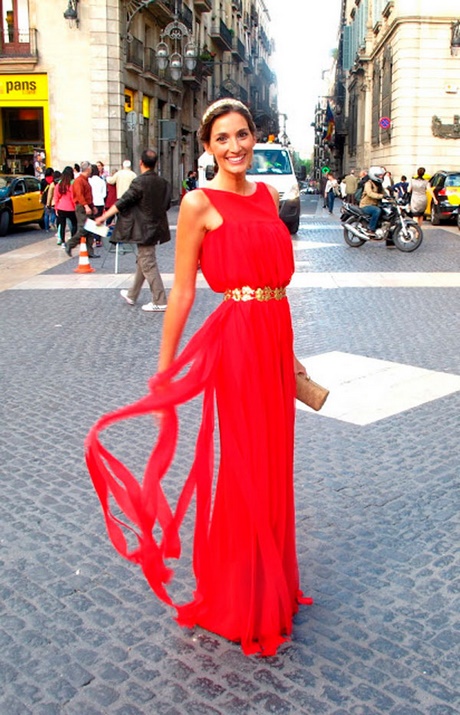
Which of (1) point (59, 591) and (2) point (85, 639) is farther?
(1) point (59, 591)

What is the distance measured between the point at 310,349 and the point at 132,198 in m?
3.16

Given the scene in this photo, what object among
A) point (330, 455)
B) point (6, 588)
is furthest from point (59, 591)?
point (330, 455)

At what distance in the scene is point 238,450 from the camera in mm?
2705

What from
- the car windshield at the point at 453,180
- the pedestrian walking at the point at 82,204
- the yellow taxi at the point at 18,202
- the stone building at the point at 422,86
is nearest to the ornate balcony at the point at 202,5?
the stone building at the point at 422,86

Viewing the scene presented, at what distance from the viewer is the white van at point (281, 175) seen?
19.4 metres

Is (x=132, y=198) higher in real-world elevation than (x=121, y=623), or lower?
higher

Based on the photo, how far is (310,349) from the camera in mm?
7203

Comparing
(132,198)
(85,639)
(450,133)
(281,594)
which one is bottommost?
(85,639)

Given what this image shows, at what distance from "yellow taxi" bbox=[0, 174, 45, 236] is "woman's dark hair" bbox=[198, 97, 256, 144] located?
17.7m

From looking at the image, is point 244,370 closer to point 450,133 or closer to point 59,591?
point 59,591

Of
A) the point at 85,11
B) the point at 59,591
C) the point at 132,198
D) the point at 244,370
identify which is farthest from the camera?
the point at 85,11

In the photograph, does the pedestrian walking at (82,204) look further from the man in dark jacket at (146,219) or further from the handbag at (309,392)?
the handbag at (309,392)

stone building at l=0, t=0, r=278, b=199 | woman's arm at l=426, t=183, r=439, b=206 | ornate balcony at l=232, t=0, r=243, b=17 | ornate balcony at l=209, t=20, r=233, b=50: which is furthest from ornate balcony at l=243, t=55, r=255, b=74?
woman's arm at l=426, t=183, r=439, b=206

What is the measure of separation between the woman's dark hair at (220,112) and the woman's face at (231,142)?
0.01 metres
